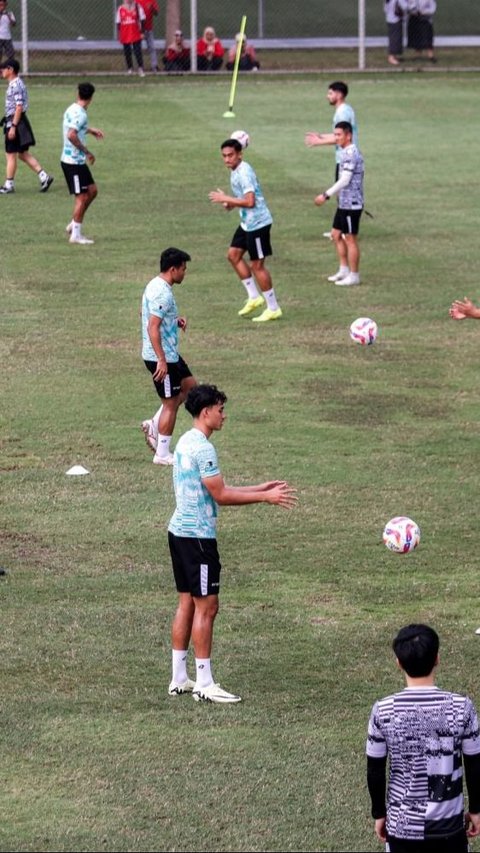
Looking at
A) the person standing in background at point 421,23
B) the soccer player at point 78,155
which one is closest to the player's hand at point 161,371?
the soccer player at point 78,155

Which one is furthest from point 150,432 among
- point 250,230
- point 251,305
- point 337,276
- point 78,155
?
point 78,155

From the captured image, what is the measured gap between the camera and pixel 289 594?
501 inches

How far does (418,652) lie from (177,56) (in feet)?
127

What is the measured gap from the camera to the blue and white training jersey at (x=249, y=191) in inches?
817

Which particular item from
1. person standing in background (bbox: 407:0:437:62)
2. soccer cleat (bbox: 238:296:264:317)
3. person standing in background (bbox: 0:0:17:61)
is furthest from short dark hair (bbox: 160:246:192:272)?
person standing in background (bbox: 407:0:437:62)

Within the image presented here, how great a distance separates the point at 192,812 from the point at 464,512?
6.30 metres

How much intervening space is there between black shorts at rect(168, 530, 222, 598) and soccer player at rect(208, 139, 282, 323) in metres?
10.0

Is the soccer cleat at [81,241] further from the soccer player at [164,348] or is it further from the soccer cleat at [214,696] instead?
the soccer cleat at [214,696]

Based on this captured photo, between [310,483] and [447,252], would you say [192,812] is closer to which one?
[310,483]

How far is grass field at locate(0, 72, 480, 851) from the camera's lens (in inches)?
377

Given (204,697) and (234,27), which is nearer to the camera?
(204,697)

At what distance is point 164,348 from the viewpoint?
15.9m

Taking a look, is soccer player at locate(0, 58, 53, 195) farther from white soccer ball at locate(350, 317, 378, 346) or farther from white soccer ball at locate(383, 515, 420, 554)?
white soccer ball at locate(383, 515, 420, 554)

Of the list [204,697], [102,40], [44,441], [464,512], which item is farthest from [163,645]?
[102,40]
